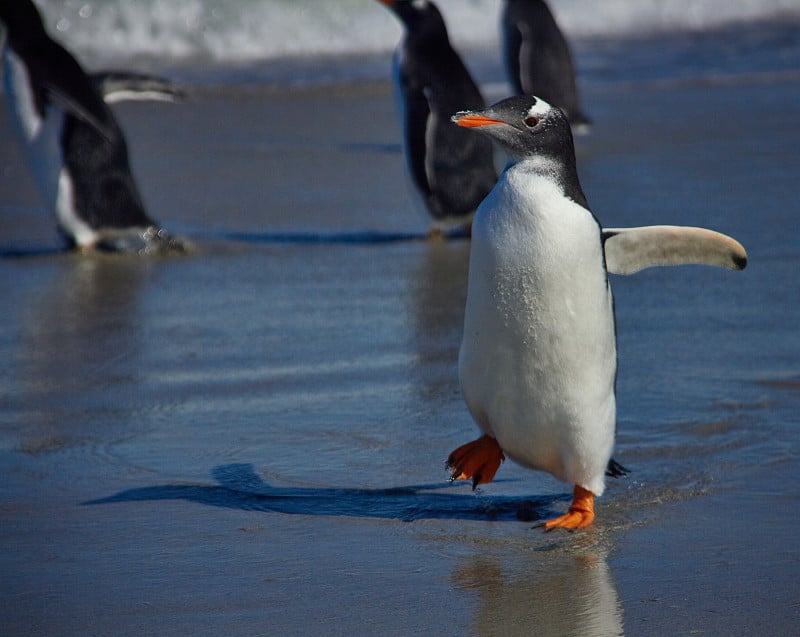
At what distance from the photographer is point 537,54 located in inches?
418

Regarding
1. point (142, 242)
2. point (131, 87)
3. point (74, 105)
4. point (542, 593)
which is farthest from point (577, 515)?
point (131, 87)

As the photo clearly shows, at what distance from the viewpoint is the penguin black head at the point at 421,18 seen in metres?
7.23

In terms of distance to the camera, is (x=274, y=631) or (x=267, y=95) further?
(x=267, y=95)

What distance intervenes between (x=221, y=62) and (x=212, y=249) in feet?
35.1

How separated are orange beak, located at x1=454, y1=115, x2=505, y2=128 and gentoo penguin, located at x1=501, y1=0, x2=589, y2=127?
732 cm

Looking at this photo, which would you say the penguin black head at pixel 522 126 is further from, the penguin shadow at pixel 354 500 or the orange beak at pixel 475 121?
the penguin shadow at pixel 354 500

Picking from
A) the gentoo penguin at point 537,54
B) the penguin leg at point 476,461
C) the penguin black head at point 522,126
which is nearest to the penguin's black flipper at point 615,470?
the penguin leg at point 476,461

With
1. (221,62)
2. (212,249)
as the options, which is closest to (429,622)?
(212,249)

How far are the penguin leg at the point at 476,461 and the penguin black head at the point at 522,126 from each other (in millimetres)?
688

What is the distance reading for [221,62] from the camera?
1677cm

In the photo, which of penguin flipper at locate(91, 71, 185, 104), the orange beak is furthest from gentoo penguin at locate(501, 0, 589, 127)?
the orange beak

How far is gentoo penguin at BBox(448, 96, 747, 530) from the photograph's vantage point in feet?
9.85

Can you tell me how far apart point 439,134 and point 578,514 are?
4.23 meters

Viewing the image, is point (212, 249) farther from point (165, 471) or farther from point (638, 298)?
point (165, 471)
